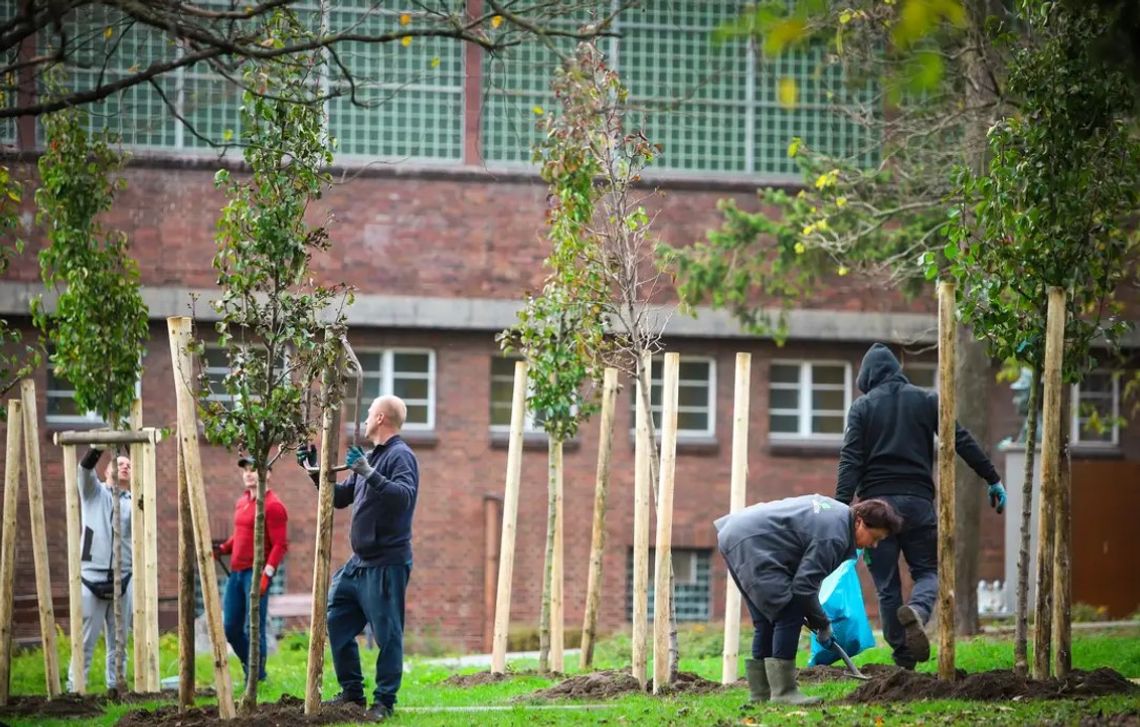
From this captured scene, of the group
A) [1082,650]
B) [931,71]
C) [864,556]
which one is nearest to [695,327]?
[1082,650]

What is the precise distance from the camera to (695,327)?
25.2 m

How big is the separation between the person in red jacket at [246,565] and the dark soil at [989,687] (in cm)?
533

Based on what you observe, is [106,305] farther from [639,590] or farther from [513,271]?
[513,271]

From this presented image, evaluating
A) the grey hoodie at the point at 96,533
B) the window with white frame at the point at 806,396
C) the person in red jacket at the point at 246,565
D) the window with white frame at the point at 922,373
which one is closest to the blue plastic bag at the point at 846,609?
the person in red jacket at the point at 246,565

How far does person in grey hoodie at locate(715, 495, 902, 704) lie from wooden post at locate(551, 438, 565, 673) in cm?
425

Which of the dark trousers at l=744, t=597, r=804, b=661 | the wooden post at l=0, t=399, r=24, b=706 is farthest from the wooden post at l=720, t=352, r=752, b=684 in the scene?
the wooden post at l=0, t=399, r=24, b=706

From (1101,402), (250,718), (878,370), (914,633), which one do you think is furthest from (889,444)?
(1101,402)

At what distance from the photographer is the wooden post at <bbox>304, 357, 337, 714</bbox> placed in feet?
35.5

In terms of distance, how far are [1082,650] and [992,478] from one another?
2.96m

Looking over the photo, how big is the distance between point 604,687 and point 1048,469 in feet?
11.4

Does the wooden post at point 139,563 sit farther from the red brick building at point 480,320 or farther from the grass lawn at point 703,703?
the red brick building at point 480,320

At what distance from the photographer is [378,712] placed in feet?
37.0

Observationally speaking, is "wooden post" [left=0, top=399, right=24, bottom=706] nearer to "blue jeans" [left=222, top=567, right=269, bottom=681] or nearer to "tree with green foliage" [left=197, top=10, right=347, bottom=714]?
"blue jeans" [left=222, top=567, right=269, bottom=681]

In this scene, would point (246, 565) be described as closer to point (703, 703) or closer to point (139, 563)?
point (139, 563)
